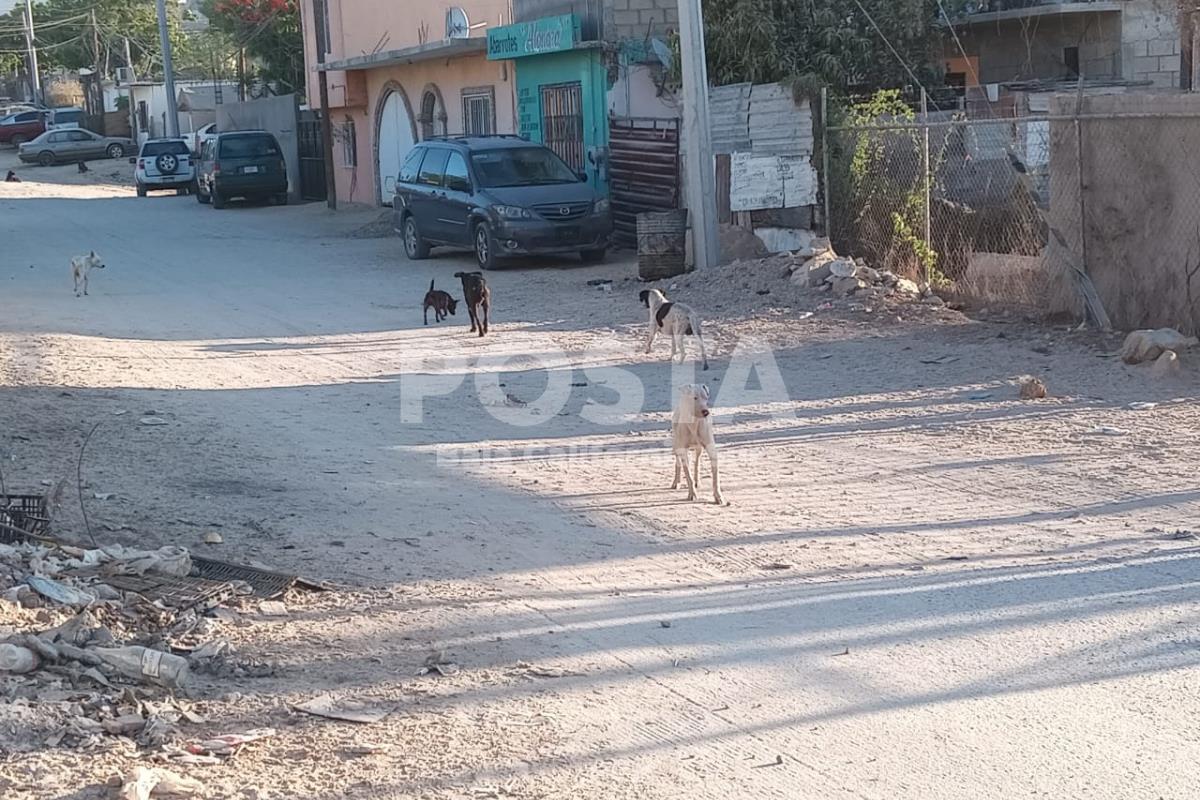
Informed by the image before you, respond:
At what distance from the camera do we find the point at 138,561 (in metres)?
7.10

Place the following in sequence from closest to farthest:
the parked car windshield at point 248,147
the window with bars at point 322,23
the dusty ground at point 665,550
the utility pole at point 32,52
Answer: the dusty ground at point 665,550 < the parked car windshield at point 248,147 < the window with bars at point 322,23 < the utility pole at point 32,52

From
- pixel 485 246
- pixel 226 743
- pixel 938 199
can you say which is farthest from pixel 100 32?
pixel 226 743

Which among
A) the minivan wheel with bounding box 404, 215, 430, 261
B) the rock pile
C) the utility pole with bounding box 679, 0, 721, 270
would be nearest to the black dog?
the utility pole with bounding box 679, 0, 721, 270

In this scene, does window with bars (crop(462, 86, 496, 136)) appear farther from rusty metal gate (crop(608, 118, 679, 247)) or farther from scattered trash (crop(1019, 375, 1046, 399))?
scattered trash (crop(1019, 375, 1046, 399))

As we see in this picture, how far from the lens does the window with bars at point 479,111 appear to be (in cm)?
2889

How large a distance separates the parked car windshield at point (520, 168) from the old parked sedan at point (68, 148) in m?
41.9

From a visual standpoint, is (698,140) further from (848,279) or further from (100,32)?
(100,32)

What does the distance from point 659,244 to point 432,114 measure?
1481cm

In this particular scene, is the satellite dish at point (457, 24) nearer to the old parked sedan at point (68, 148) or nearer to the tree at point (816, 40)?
the tree at point (816, 40)

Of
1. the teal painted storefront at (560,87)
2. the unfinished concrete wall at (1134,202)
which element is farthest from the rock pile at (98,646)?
the teal painted storefront at (560,87)

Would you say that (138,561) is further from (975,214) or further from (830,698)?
(975,214)

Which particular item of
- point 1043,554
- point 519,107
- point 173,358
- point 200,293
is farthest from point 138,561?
point 519,107

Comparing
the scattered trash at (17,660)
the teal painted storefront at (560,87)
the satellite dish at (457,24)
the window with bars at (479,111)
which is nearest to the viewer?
the scattered trash at (17,660)

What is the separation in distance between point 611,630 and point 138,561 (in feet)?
8.01
